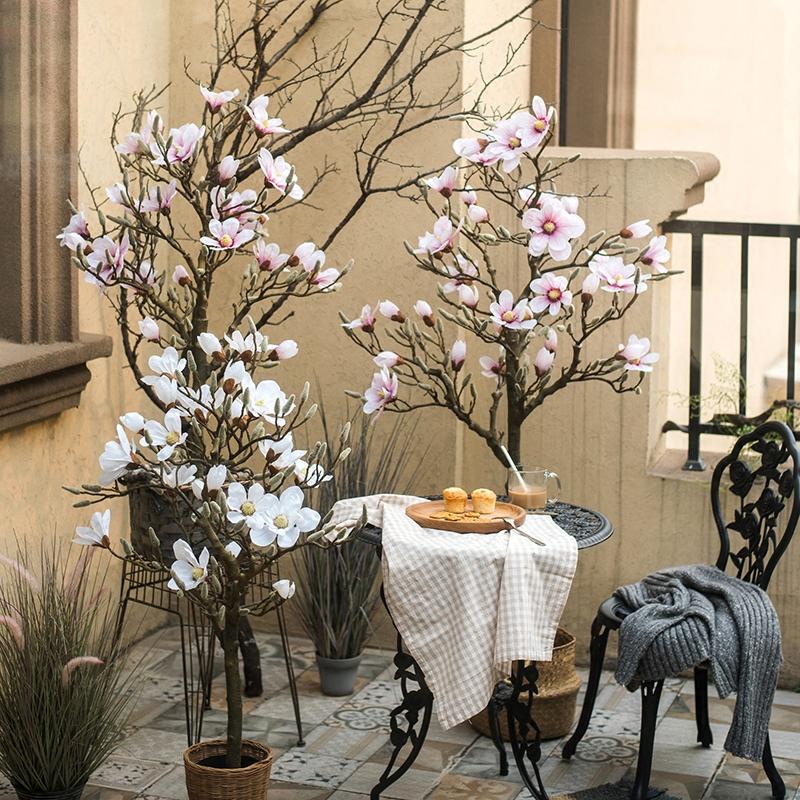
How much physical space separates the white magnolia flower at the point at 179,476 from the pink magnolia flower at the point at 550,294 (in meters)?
1.12

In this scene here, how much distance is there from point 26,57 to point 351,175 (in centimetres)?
114

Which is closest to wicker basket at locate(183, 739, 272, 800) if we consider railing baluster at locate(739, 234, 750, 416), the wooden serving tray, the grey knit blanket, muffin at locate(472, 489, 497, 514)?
the wooden serving tray

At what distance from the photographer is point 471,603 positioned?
3539 mm

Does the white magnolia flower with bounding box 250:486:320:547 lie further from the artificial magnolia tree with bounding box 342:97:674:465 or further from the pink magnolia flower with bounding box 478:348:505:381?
the pink magnolia flower with bounding box 478:348:505:381

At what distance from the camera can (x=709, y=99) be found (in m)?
6.88

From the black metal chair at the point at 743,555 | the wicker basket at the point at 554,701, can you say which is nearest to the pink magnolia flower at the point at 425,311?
the black metal chair at the point at 743,555

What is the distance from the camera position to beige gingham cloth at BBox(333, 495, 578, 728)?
3.52 metres

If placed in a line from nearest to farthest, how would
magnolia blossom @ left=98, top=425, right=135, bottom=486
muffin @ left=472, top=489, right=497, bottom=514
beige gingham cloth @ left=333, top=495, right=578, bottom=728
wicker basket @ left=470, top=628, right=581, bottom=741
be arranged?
1. magnolia blossom @ left=98, top=425, right=135, bottom=486
2. beige gingham cloth @ left=333, top=495, right=578, bottom=728
3. muffin @ left=472, top=489, right=497, bottom=514
4. wicker basket @ left=470, top=628, right=581, bottom=741

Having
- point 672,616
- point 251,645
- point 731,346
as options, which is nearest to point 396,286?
point 251,645

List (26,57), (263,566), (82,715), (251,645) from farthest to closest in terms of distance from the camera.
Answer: (251,645), (26,57), (82,715), (263,566)

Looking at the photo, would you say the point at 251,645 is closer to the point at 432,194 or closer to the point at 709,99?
the point at 432,194

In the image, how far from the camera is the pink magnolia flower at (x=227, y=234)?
12.0 feet

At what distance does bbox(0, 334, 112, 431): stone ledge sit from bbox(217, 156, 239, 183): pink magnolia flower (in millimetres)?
805

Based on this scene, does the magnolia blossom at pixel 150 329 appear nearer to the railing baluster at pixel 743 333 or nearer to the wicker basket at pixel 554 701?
the wicker basket at pixel 554 701
